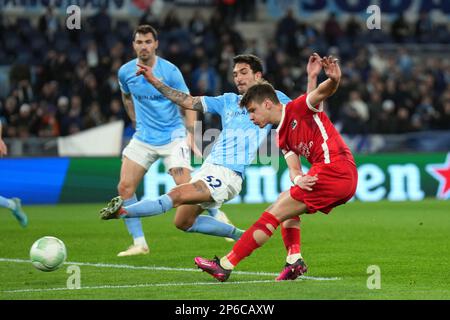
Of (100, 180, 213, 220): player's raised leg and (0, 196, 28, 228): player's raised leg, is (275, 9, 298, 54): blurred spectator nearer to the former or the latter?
(0, 196, 28, 228): player's raised leg

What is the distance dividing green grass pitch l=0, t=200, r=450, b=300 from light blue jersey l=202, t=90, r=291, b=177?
A: 1.07 m

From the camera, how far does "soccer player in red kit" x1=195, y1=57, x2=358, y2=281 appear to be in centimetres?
898

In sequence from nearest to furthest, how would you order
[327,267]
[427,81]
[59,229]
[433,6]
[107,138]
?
[327,267] → [59,229] → [107,138] → [427,81] → [433,6]

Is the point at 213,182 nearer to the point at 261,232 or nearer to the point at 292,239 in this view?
the point at 292,239

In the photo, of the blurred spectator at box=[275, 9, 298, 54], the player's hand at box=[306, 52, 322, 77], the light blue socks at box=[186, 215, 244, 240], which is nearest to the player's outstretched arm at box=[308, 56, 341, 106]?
the player's hand at box=[306, 52, 322, 77]

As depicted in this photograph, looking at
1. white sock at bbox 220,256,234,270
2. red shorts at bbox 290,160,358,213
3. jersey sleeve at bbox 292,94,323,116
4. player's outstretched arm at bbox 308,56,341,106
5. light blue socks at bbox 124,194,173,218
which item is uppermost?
player's outstretched arm at bbox 308,56,341,106

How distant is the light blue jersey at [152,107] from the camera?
12.3m

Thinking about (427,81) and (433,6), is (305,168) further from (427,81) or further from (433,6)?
(433,6)

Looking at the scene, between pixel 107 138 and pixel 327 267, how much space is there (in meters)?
10.3

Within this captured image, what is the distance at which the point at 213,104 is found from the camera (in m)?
10.5

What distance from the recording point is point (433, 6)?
28578 mm

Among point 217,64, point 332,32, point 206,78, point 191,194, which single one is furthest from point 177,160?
point 332,32
